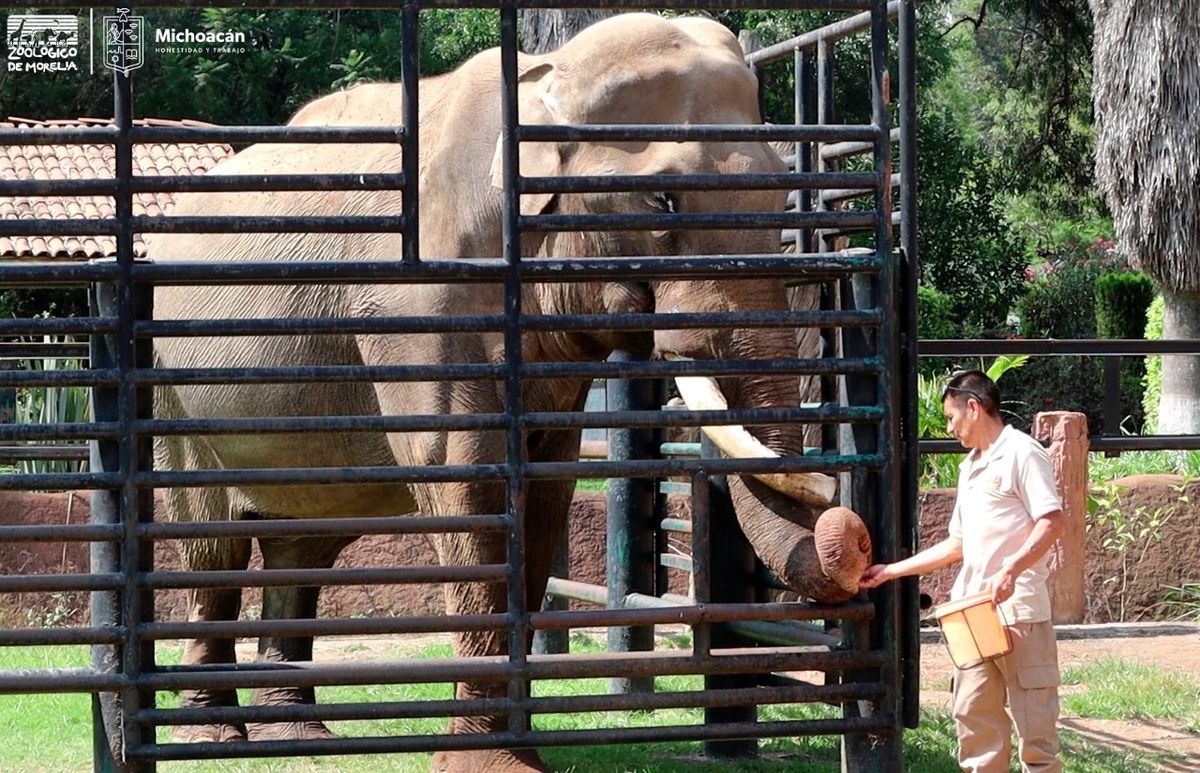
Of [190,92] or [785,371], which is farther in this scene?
[190,92]

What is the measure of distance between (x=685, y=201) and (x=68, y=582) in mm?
2525

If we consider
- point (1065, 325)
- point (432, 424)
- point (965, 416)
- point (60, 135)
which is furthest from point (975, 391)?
point (1065, 325)

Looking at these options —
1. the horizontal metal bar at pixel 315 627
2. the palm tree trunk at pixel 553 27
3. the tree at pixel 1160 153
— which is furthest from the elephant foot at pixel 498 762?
the tree at pixel 1160 153

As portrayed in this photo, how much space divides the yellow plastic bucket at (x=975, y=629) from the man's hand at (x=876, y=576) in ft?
1.16

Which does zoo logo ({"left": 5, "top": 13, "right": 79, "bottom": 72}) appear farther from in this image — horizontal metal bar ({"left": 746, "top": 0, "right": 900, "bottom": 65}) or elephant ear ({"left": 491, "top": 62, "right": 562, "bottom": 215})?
elephant ear ({"left": 491, "top": 62, "right": 562, "bottom": 215})

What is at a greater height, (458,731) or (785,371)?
(785,371)

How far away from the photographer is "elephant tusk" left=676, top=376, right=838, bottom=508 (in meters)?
5.32

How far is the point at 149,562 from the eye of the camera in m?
4.88

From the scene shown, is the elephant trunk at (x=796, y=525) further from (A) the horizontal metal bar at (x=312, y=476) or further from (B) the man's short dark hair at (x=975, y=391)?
(A) the horizontal metal bar at (x=312, y=476)

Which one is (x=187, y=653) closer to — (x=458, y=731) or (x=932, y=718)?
(x=458, y=731)

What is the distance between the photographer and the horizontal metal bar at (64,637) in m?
4.77

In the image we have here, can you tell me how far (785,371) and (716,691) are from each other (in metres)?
1.02

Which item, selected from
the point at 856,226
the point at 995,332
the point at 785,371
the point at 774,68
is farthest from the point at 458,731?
the point at 995,332

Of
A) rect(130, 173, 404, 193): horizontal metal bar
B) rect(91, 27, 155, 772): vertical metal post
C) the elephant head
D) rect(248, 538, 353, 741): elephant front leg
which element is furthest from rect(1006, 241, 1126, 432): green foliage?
rect(91, 27, 155, 772): vertical metal post
